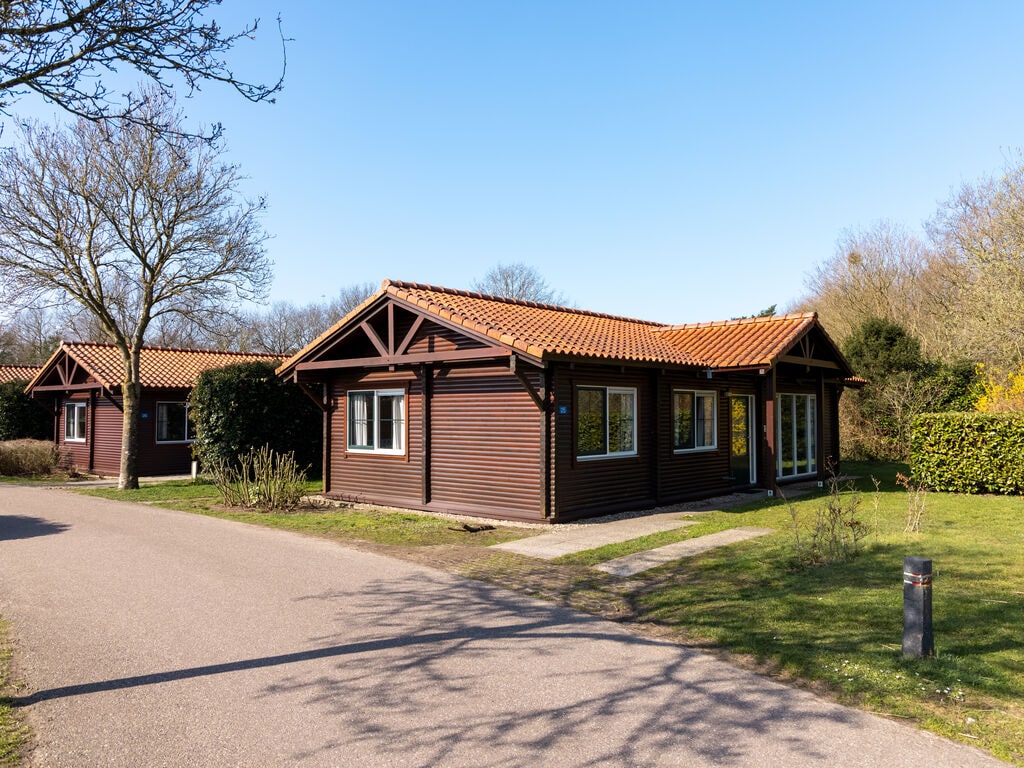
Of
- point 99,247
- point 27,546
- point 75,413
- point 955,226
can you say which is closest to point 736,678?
point 27,546

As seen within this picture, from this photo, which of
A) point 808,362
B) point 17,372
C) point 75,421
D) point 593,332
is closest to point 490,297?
point 593,332

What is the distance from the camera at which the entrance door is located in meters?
17.2

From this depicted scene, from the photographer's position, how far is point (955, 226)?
25250 mm

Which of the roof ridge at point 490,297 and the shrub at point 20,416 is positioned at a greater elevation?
the roof ridge at point 490,297

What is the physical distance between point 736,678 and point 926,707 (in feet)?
3.89

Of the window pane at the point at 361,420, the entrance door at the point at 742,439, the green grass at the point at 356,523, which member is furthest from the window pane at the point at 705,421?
the window pane at the point at 361,420

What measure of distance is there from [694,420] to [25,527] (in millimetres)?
12649

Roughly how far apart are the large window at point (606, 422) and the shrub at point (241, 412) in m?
10.1

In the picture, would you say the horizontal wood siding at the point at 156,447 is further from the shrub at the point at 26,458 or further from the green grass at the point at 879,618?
the green grass at the point at 879,618

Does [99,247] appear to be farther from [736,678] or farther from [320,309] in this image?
[320,309]

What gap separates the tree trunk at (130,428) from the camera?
19984 millimetres

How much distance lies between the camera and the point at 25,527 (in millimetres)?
12555

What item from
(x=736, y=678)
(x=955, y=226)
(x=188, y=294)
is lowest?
(x=736, y=678)

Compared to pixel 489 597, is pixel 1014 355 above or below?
above
